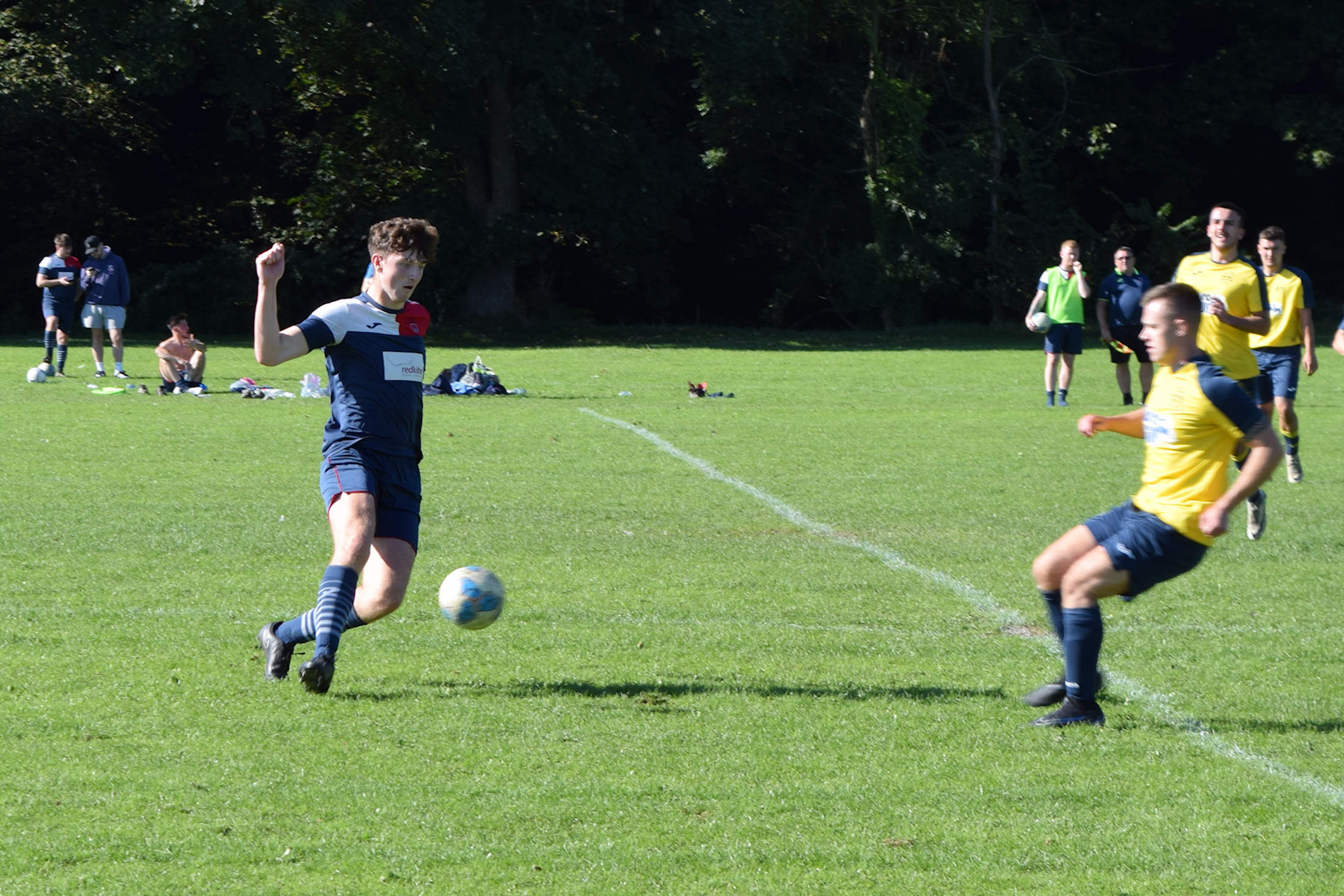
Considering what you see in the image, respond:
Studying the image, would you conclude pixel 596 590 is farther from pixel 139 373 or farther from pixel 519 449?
pixel 139 373

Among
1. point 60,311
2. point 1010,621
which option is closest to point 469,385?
point 60,311

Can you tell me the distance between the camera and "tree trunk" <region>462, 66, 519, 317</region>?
33.6 metres

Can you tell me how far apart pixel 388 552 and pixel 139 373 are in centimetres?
1703

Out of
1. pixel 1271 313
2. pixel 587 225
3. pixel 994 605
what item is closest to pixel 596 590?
pixel 994 605

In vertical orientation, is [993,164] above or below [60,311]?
above

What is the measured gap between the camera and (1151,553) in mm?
5117

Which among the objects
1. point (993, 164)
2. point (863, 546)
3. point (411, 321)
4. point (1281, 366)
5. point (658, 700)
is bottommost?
point (658, 700)

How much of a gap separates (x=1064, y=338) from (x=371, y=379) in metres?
14.2

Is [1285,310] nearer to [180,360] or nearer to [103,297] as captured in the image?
[180,360]

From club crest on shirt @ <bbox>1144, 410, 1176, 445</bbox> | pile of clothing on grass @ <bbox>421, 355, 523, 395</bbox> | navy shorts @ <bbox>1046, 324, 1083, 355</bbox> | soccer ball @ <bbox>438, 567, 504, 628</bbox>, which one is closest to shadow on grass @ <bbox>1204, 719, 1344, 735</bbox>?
club crest on shirt @ <bbox>1144, 410, 1176, 445</bbox>

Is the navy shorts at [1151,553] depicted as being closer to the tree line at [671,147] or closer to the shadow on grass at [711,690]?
the shadow on grass at [711,690]

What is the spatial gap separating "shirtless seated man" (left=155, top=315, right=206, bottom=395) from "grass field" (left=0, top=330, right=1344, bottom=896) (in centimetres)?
645

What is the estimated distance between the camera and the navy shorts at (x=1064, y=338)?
18.3m

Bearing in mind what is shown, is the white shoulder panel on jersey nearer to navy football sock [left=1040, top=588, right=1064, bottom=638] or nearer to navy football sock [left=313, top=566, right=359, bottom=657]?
navy football sock [left=313, top=566, right=359, bottom=657]
